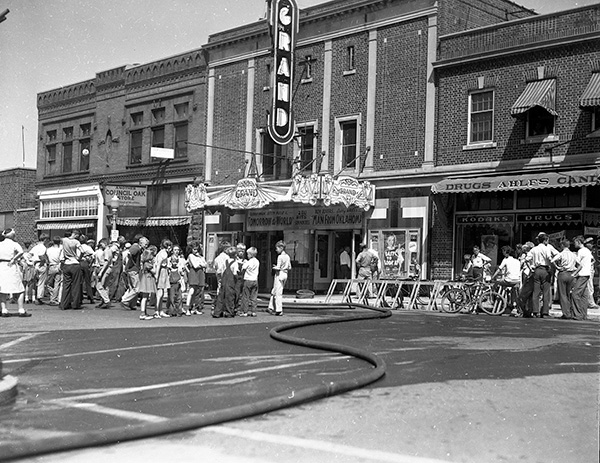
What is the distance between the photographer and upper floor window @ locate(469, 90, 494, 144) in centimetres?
2447

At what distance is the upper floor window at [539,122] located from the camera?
2292cm

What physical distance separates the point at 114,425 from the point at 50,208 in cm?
3707

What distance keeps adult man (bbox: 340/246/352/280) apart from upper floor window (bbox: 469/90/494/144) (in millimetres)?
6008

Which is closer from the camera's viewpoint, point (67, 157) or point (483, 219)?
point (483, 219)

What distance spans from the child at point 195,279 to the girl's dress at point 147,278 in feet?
3.56

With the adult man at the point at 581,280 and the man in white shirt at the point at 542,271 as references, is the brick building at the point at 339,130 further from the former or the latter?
the adult man at the point at 581,280

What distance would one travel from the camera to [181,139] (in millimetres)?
34844

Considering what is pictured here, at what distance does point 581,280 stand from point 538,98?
22.0 ft

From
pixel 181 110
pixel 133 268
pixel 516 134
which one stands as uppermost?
pixel 181 110

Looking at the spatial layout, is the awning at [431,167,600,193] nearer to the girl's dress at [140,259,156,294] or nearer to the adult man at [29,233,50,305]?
the girl's dress at [140,259,156,294]

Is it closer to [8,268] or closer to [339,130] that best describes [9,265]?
[8,268]

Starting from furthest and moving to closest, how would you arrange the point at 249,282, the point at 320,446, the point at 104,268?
the point at 104,268
the point at 249,282
the point at 320,446

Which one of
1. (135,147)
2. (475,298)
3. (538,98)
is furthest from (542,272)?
(135,147)

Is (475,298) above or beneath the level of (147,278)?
beneath
